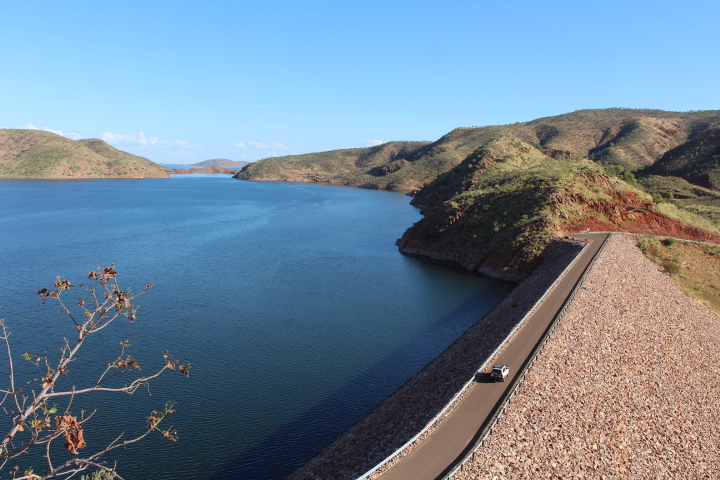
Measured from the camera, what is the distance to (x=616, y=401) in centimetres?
2245

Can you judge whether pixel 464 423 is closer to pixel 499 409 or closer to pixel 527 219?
pixel 499 409

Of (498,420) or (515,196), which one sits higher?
(515,196)

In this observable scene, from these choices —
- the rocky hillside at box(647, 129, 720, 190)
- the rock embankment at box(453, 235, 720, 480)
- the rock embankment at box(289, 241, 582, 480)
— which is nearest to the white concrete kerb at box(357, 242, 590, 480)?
the rock embankment at box(289, 241, 582, 480)

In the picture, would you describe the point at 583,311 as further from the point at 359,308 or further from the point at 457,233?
the point at 457,233

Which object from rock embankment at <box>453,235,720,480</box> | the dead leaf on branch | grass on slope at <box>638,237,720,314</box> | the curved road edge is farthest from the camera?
grass on slope at <box>638,237,720,314</box>

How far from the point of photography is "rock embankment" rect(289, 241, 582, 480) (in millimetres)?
19438

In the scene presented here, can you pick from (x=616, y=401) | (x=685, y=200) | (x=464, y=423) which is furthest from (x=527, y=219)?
(x=464, y=423)

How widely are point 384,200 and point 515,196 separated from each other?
3606 inches

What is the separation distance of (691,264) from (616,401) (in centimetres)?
3614

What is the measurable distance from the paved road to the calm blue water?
665 cm

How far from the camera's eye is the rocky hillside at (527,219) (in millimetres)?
58344

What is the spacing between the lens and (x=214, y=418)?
24.6m

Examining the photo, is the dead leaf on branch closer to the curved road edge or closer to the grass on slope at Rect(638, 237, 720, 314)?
the curved road edge

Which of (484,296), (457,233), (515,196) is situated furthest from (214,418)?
(515,196)
